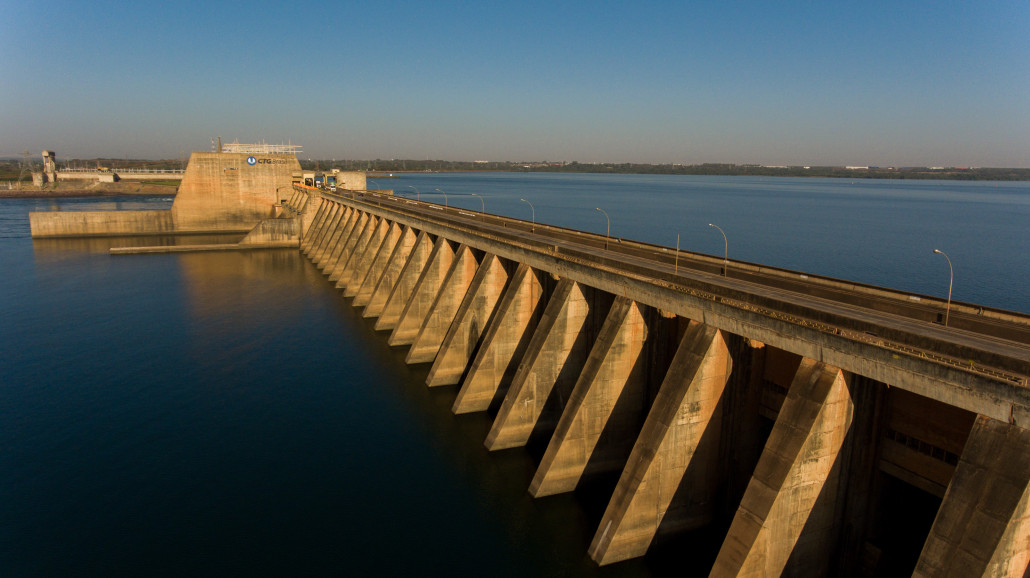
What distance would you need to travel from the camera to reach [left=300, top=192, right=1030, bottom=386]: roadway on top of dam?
48.2 feet

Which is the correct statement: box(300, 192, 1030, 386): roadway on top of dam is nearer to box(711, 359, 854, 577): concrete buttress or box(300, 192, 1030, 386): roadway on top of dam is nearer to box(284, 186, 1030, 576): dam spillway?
box(284, 186, 1030, 576): dam spillway

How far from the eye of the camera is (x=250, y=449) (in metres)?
29.9

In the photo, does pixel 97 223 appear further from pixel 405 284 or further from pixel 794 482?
pixel 794 482

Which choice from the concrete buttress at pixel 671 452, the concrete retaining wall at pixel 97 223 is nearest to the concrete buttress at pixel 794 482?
the concrete buttress at pixel 671 452

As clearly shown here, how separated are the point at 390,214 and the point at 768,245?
55614 millimetres

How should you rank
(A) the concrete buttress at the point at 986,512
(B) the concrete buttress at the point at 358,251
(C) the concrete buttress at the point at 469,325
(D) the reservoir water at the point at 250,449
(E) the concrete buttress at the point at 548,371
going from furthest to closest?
(B) the concrete buttress at the point at 358,251, (C) the concrete buttress at the point at 469,325, (E) the concrete buttress at the point at 548,371, (D) the reservoir water at the point at 250,449, (A) the concrete buttress at the point at 986,512

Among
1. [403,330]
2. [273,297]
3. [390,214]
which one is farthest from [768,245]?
[273,297]

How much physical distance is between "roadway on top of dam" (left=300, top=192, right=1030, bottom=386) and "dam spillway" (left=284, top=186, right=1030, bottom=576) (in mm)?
85

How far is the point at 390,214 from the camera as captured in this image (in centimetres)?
5988

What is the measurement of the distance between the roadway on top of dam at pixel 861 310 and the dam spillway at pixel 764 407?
0.09m

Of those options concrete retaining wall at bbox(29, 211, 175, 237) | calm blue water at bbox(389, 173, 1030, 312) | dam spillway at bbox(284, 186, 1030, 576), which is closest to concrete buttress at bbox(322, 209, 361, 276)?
calm blue water at bbox(389, 173, 1030, 312)

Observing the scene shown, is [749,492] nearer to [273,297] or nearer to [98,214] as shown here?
[273,297]

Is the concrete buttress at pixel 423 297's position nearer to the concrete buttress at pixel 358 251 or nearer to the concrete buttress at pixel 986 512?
the concrete buttress at pixel 358 251

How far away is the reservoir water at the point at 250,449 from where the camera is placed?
2200 centimetres
